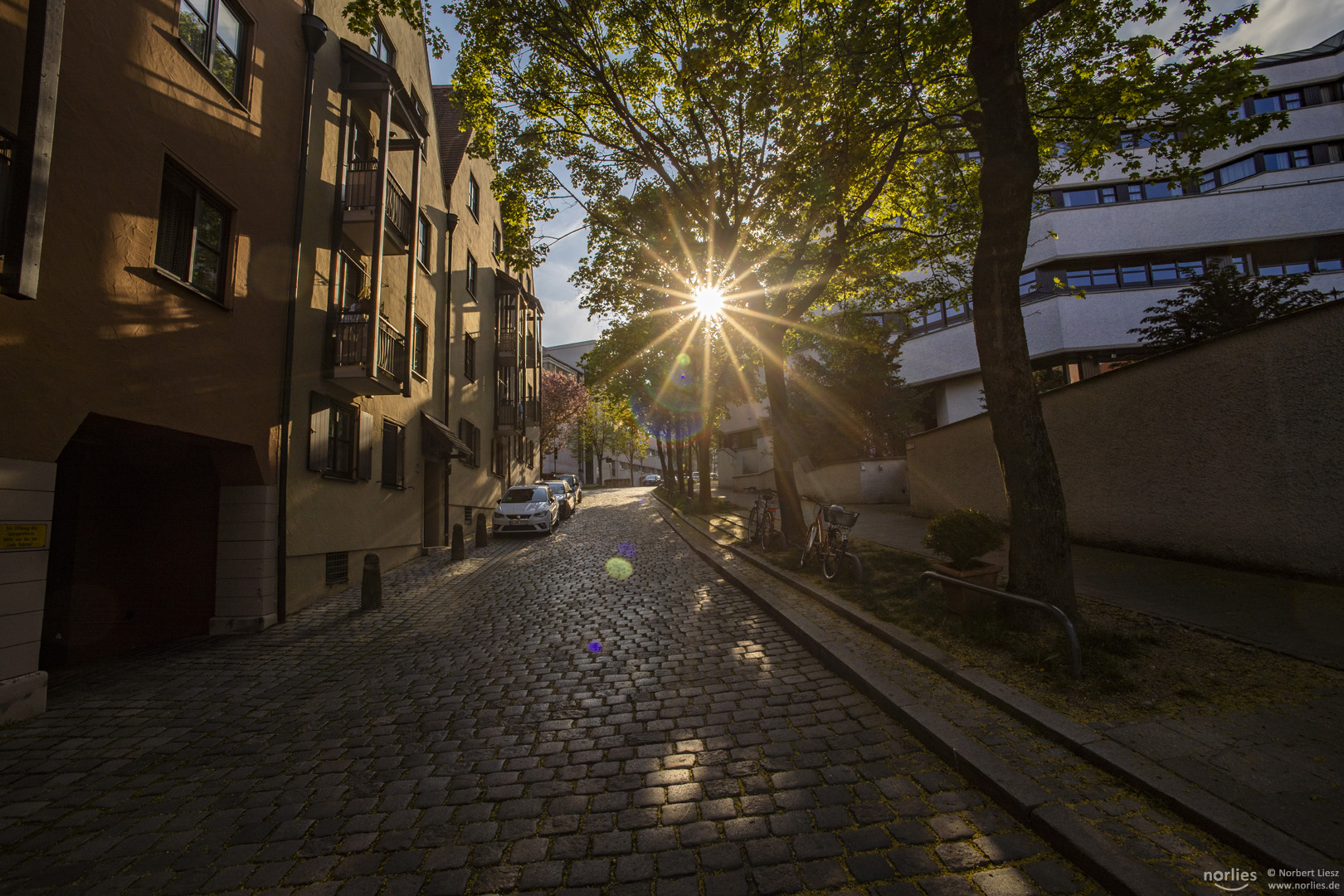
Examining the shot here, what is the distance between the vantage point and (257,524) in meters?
8.55

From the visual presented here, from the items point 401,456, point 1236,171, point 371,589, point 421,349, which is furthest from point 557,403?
point 1236,171

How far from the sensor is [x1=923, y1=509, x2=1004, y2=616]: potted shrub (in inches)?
240

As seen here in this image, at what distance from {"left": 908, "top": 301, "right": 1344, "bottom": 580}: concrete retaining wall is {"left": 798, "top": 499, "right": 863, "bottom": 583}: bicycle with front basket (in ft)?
13.1

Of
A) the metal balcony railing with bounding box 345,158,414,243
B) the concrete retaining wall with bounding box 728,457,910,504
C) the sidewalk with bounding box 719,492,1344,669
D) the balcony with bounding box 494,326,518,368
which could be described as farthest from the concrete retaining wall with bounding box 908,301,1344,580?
the balcony with bounding box 494,326,518,368

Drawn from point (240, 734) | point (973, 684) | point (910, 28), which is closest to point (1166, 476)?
point (973, 684)

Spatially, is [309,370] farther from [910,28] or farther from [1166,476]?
[1166,476]

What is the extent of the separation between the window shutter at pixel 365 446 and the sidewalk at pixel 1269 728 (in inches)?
467

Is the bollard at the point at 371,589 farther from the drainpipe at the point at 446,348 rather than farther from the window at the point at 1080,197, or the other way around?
the window at the point at 1080,197

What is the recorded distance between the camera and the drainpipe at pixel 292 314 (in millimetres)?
8922

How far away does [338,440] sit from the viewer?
36.9 feet

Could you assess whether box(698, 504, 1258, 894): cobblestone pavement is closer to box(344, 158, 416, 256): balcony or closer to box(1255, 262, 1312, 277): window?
box(344, 158, 416, 256): balcony

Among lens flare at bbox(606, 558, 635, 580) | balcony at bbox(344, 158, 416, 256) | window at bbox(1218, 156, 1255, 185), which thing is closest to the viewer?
balcony at bbox(344, 158, 416, 256)

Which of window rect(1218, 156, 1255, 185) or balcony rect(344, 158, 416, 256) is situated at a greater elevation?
window rect(1218, 156, 1255, 185)

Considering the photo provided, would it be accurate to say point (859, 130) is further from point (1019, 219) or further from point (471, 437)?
point (471, 437)
